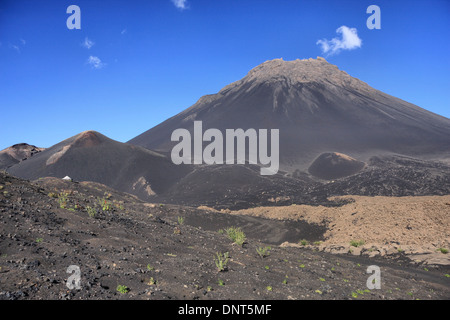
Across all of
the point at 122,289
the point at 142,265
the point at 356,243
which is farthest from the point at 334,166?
the point at 122,289

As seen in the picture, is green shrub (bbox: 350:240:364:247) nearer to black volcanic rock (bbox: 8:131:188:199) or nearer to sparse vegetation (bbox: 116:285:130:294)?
sparse vegetation (bbox: 116:285:130:294)

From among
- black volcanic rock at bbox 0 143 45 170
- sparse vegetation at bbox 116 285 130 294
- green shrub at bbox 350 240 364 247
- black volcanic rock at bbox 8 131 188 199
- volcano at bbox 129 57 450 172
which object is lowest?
green shrub at bbox 350 240 364 247

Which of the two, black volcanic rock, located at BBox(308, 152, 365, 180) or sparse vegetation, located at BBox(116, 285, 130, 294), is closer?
sparse vegetation, located at BBox(116, 285, 130, 294)

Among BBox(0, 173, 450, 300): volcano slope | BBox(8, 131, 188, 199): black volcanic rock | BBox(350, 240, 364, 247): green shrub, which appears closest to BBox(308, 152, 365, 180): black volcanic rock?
BBox(8, 131, 188, 199): black volcanic rock

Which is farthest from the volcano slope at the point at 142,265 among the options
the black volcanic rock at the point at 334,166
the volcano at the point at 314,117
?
the volcano at the point at 314,117

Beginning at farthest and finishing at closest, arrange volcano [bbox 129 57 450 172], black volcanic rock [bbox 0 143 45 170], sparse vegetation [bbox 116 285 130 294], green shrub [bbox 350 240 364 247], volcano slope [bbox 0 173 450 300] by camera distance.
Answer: black volcanic rock [bbox 0 143 45 170] < volcano [bbox 129 57 450 172] < green shrub [bbox 350 240 364 247] < volcano slope [bbox 0 173 450 300] < sparse vegetation [bbox 116 285 130 294]
